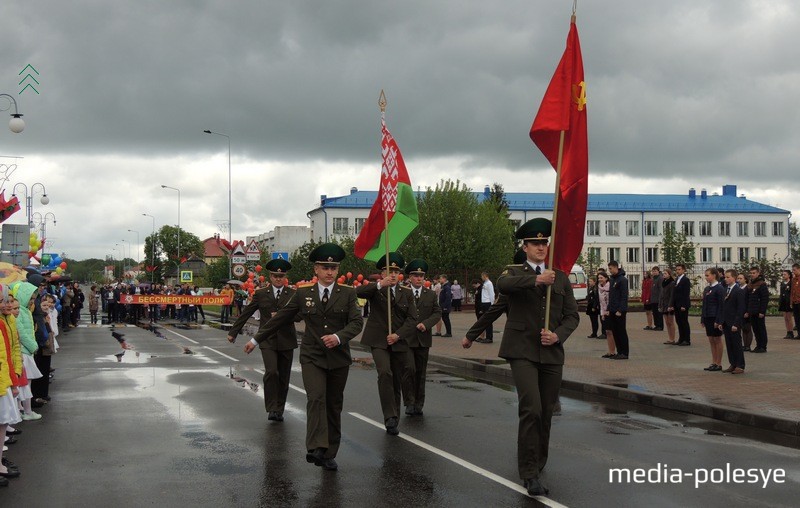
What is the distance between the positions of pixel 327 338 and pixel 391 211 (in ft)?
13.0

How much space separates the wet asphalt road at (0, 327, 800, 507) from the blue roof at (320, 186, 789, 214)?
89.1 m

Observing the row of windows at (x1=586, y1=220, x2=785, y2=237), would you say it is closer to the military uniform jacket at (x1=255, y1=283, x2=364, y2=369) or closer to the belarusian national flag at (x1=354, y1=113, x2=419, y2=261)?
the belarusian national flag at (x1=354, y1=113, x2=419, y2=261)

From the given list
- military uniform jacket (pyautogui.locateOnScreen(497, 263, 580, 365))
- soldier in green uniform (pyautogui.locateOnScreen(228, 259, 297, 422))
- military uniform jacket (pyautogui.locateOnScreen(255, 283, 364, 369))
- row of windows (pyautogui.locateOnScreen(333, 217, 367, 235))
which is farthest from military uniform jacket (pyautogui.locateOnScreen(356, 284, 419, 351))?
row of windows (pyautogui.locateOnScreen(333, 217, 367, 235))

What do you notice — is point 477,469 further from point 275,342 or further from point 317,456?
point 275,342

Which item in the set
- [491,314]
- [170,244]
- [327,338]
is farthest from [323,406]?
[170,244]

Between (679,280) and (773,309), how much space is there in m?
17.6

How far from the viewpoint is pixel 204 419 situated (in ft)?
34.7

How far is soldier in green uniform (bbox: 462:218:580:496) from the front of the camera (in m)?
6.79

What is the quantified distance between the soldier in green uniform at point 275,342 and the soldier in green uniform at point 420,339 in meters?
1.46

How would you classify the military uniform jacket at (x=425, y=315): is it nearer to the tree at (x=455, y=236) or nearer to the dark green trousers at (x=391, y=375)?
the dark green trousers at (x=391, y=375)

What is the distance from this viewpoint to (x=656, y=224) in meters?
103

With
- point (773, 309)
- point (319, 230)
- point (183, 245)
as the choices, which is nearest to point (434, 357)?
point (773, 309)

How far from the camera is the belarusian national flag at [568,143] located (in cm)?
771

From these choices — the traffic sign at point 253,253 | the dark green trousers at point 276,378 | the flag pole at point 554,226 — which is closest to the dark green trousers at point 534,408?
the flag pole at point 554,226
